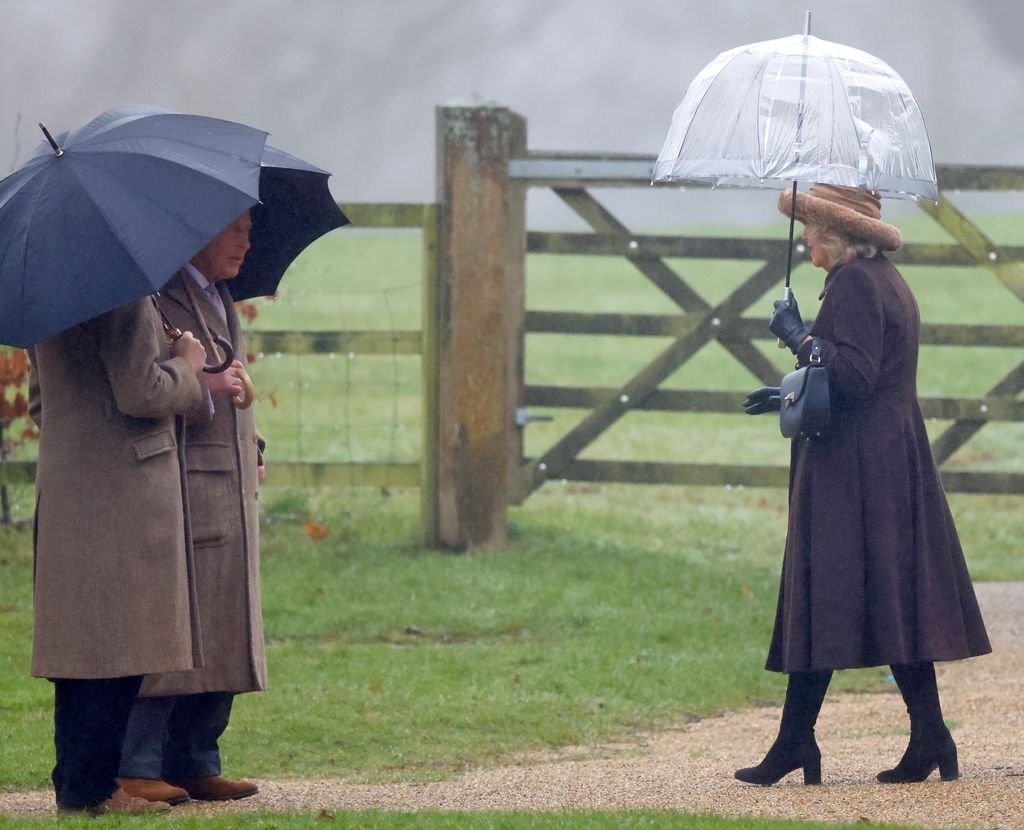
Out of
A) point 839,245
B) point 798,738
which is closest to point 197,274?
point 839,245

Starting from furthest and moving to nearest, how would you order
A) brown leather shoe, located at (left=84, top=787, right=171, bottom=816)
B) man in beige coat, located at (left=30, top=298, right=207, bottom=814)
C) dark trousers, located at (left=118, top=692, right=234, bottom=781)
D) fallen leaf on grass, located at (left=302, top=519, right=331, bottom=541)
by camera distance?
fallen leaf on grass, located at (left=302, top=519, right=331, bottom=541)
dark trousers, located at (left=118, top=692, right=234, bottom=781)
brown leather shoe, located at (left=84, top=787, right=171, bottom=816)
man in beige coat, located at (left=30, top=298, right=207, bottom=814)

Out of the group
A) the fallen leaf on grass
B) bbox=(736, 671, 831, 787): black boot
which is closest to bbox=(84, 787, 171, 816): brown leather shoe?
bbox=(736, 671, 831, 787): black boot

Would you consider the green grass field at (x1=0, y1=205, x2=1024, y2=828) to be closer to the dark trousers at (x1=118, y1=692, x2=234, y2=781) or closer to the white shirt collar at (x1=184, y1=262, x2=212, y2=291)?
the dark trousers at (x1=118, y1=692, x2=234, y2=781)

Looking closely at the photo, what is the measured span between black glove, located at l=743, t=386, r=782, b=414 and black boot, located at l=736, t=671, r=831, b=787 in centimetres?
83

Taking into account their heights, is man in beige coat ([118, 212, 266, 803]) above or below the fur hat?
below

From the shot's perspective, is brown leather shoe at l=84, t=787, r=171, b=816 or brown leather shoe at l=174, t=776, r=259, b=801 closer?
brown leather shoe at l=84, t=787, r=171, b=816

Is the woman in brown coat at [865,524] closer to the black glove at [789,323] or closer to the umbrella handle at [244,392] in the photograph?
the black glove at [789,323]

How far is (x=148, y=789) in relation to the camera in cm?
448

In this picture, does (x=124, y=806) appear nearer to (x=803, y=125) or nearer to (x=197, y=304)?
(x=197, y=304)

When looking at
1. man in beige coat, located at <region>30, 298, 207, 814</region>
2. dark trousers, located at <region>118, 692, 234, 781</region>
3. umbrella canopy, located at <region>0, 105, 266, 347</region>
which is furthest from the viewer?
dark trousers, located at <region>118, 692, 234, 781</region>

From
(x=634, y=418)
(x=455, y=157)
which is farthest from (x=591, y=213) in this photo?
(x=634, y=418)

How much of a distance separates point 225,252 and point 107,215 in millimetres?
582

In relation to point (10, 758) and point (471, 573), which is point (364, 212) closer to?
point (471, 573)

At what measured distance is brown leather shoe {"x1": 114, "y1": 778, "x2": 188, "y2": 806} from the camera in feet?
14.6
